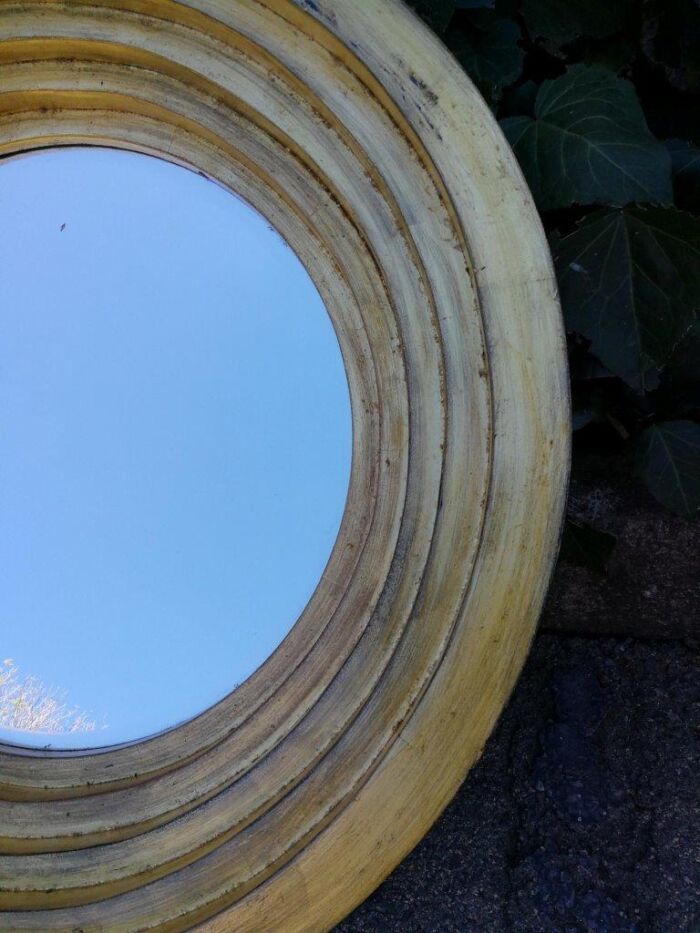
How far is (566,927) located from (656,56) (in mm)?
1148

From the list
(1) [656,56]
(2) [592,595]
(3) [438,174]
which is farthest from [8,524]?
(1) [656,56]

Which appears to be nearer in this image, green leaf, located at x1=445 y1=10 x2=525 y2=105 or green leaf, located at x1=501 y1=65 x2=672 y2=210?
green leaf, located at x1=501 y1=65 x2=672 y2=210

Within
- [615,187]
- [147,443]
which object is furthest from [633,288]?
[147,443]

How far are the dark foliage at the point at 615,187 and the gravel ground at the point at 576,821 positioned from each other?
0.69 feet

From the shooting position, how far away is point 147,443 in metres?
0.88

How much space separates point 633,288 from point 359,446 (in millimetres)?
382

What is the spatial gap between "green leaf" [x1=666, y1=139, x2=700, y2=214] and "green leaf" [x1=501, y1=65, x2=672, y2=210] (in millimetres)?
131

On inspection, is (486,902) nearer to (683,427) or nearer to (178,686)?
(178,686)

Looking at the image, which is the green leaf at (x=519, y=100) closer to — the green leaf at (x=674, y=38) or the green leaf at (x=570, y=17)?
the green leaf at (x=570, y=17)

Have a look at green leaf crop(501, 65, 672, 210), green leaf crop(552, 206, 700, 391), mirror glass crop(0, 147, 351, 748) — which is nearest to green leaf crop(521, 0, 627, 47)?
green leaf crop(501, 65, 672, 210)

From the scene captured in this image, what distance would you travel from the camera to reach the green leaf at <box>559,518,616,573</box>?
118 centimetres

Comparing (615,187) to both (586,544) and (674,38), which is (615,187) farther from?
(586,544)

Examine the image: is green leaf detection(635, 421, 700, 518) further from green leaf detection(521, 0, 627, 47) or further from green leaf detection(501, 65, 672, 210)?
green leaf detection(521, 0, 627, 47)

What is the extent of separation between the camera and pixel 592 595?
126cm
